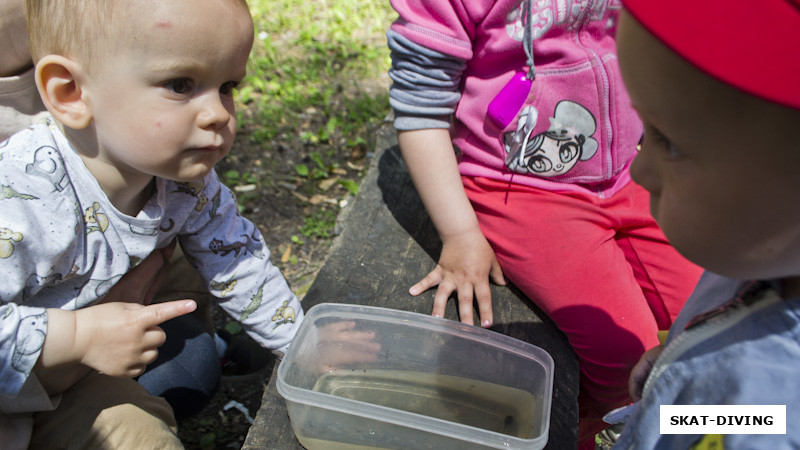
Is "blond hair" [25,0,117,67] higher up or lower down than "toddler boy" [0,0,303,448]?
higher up

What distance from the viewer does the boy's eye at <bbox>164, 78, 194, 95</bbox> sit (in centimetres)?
120

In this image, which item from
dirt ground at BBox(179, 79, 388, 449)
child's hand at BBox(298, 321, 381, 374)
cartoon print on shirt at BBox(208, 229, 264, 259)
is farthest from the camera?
dirt ground at BBox(179, 79, 388, 449)

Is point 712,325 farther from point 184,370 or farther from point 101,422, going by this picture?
point 184,370

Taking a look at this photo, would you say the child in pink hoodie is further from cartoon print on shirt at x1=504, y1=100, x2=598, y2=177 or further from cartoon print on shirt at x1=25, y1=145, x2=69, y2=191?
cartoon print on shirt at x1=25, y1=145, x2=69, y2=191

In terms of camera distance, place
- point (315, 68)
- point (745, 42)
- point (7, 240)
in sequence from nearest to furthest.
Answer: point (745, 42)
point (7, 240)
point (315, 68)

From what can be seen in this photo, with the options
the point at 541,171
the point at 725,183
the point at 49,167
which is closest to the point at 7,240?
the point at 49,167

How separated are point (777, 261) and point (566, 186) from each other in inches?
38.0

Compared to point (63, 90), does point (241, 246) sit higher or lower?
lower

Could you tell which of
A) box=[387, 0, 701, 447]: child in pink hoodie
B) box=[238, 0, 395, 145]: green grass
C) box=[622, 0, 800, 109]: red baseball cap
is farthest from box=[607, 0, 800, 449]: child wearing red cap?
box=[238, 0, 395, 145]: green grass

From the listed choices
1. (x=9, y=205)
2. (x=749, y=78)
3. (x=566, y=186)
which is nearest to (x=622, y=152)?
(x=566, y=186)

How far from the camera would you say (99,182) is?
1.33m

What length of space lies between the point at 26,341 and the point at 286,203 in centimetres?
187

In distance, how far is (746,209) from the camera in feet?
2.55

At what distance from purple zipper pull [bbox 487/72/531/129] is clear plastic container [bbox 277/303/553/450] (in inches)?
22.5
